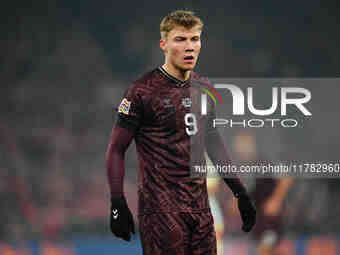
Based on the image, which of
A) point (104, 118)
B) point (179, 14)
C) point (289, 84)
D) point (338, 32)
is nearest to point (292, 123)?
point (289, 84)

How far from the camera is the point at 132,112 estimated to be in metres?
3.20

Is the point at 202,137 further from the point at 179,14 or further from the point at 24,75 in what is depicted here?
the point at 24,75

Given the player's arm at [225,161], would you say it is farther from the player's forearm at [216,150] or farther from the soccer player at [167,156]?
the soccer player at [167,156]

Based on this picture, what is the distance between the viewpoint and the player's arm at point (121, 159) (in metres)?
3.19

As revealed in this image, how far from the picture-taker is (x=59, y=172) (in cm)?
503

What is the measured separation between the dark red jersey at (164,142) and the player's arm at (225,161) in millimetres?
164

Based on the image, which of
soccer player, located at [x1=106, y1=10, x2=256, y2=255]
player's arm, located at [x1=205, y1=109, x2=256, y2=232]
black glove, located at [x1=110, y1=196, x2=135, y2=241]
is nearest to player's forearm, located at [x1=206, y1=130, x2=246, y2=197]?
player's arm, located at [x1=205, y1=109, x2=256, y2=232]

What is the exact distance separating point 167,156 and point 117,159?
0.26 m

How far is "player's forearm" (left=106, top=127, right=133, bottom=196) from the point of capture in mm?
3209

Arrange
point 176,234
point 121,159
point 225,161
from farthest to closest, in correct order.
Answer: point 225,161, point 121,159, point 176,234

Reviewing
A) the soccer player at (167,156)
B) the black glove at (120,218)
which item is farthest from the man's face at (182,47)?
the black glove at (120,218)

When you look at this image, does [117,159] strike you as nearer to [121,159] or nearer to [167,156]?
[121,159]

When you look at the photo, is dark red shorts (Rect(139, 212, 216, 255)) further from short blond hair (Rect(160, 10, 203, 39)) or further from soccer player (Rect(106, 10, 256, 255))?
short blond hair (Rect(160, 10, 203, 39))

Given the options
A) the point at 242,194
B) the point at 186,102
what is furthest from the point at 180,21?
the point at 242,194
